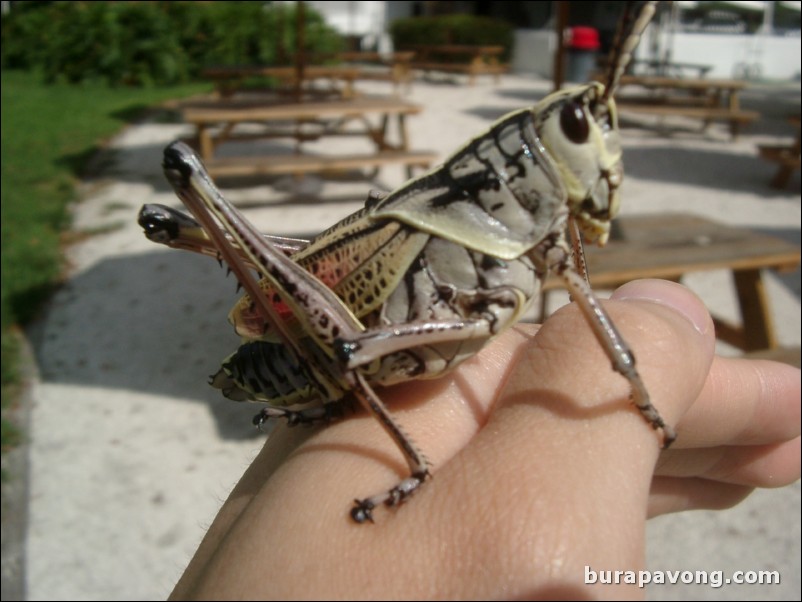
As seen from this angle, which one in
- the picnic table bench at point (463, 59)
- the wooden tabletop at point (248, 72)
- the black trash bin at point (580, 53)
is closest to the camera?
the wooden tabletop at point (248, 72)

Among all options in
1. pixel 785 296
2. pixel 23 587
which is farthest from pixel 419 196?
pixel 785 296

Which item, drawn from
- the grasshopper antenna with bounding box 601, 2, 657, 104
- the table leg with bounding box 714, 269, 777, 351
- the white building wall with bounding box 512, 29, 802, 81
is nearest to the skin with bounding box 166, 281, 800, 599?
the grasshopper antenna with bounding box 601, 2, 657, 104

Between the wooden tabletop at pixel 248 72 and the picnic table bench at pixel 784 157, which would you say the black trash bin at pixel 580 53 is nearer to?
the wooden tabletop at pixel 248 72

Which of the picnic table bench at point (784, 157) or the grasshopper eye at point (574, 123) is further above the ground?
the grasshopper eye at point (574, 123)

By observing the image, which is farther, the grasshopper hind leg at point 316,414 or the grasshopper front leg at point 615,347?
the grasshopper hind leg at point 316,414

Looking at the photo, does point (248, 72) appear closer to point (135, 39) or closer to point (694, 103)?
point (694, 103)

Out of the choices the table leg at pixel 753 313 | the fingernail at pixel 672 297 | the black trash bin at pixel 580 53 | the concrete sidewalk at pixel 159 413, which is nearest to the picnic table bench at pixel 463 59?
the black trash bin at pixel 580 53
